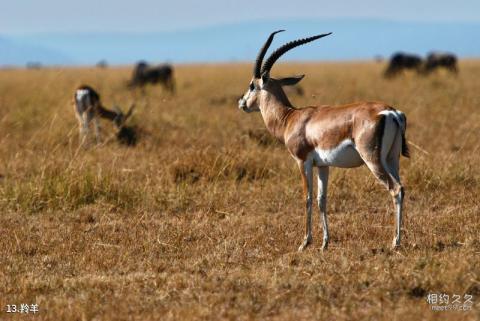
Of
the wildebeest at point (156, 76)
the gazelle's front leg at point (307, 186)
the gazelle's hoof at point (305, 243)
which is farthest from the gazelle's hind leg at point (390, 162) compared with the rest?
the wildebeest at point (156, 76)

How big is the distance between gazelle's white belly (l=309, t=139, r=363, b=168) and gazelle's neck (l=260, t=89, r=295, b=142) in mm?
799

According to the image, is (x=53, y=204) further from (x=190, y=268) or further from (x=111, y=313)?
(x=111, y=313)

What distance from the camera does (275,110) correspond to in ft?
23.3

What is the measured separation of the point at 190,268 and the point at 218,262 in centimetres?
27

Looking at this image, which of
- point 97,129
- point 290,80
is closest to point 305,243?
point 290,80

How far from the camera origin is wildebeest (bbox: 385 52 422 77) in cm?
3219

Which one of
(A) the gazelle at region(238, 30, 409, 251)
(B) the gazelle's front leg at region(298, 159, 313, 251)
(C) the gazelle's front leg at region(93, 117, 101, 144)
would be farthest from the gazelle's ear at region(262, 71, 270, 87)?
(C) the gazelle's front leg at region(93, 117, 101, 144)

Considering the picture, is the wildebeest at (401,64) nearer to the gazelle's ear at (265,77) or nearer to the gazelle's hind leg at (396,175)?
the gazelle's ear at (265,77)

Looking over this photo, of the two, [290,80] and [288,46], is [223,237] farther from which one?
[288,46]

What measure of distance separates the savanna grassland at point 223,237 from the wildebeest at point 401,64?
64.9 feet

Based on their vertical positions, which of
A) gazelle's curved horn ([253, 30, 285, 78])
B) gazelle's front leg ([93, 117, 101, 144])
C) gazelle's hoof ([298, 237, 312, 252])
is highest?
gazelle's curved horn ([253, 30, 285, 78])

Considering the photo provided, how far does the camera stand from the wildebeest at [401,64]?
32188mm

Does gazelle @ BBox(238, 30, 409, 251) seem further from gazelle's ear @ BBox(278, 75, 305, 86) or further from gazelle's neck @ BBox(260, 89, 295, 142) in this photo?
gazelle's ear @ BBox(278, 75, 305, 86)

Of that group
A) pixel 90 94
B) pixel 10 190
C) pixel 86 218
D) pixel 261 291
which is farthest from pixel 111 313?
pixel 90 94
